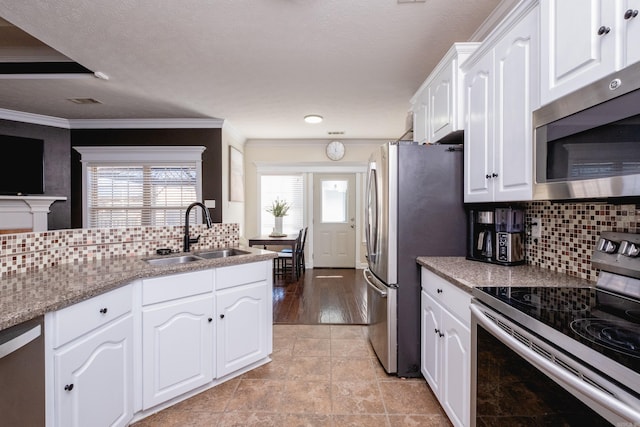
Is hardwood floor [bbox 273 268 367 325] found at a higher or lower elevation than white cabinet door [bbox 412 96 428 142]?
lower

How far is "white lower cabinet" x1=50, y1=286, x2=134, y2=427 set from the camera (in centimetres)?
118

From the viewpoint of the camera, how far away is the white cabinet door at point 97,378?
120 centimetres

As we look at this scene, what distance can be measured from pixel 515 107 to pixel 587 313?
94 cm

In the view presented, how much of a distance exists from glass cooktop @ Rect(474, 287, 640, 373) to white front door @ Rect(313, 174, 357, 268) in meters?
4.65

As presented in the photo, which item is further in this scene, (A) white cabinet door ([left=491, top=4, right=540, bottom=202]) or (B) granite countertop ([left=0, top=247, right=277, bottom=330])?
(A) white cabinet door ([left=491, top=4, right=540, bottom=202])

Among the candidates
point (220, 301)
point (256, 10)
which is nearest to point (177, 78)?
point (256, 10)

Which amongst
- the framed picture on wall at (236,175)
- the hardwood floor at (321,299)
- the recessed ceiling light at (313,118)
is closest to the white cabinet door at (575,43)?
the hardwood floor at (321,299)

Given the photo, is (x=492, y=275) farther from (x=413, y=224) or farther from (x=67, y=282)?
(x=67, y=282)

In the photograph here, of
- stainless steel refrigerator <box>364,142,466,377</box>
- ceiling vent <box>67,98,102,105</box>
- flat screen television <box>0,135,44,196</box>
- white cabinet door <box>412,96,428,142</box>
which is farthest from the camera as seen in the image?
flat screen television <box>0,135,44,196</box>

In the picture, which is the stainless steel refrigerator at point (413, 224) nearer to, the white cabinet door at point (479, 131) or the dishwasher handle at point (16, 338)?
the white cabinet door at point (479, 131)

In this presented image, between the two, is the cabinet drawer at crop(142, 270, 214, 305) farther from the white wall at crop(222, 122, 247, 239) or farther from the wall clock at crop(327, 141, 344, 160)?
the wall clock at crop(327, 141, 344, 160)

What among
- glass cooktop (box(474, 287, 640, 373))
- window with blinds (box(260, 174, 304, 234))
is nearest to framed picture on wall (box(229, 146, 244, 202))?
window with blinds (box(260, 174, 304, 234))

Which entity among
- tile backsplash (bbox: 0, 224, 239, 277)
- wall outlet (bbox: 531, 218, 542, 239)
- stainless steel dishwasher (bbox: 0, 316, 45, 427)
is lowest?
stainless steel dishwasher (bbox: 0, 316, 45, 427)

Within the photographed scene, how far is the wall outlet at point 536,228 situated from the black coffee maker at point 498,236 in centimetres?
7
